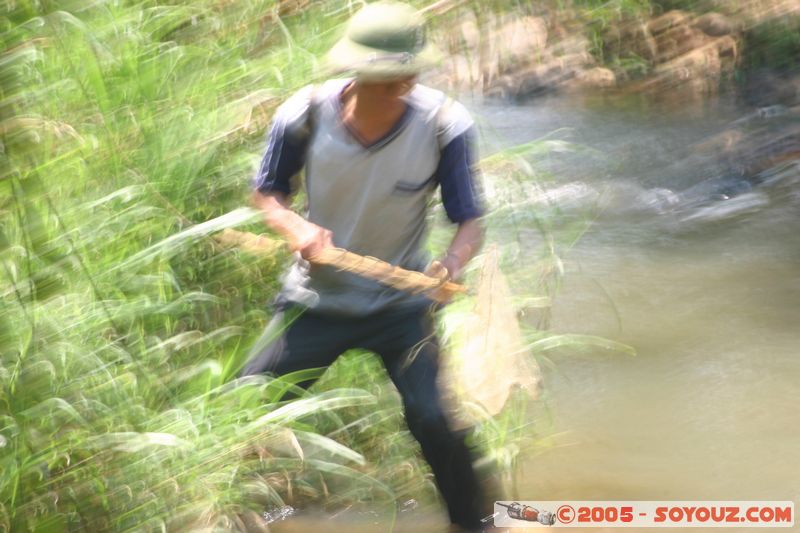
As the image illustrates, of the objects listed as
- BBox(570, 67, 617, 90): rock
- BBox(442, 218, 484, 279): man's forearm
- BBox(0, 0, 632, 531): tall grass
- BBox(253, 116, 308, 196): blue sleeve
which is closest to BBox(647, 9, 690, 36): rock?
BBox(570, 67, 617, 90): rock

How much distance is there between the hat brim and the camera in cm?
223

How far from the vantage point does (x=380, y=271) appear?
232 cm

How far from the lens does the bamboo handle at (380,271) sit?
229 cm

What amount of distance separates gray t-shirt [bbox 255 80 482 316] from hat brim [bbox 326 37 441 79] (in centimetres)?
8

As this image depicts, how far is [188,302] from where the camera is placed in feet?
10.1

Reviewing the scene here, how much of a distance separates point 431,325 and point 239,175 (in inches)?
46.0

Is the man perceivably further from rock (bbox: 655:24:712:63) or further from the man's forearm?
rock (bbox: 655:24:712:63)

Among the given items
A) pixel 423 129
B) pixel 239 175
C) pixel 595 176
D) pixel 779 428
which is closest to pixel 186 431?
pixel 423 129

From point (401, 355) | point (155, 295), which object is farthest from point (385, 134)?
point (155, 295)

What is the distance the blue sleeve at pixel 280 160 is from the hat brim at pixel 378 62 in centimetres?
17

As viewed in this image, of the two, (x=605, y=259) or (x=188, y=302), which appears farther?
(x=605, y=259)

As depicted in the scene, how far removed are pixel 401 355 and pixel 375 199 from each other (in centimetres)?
35

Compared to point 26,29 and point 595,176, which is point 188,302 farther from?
point 595,176

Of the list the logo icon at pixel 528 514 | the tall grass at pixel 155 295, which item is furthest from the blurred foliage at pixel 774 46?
the logo icon at pixel 528 514
